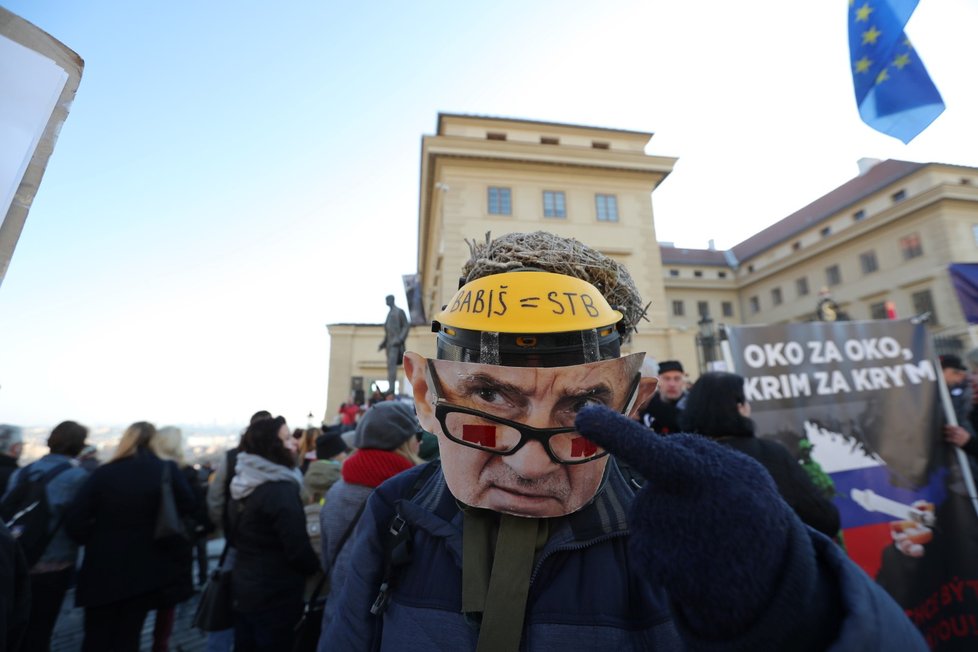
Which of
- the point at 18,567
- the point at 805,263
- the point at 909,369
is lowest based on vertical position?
the point at 18,567

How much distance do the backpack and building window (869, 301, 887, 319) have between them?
34.8 m

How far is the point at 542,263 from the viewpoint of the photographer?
1.20 metres

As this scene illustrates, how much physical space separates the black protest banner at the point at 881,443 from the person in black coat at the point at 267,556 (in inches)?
127

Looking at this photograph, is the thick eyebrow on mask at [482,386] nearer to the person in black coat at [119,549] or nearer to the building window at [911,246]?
the person in black coat at [119,549]

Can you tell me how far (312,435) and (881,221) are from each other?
3427 cm

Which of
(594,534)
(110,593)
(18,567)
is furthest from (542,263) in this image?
(110,593)

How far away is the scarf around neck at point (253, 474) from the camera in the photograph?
272 centimetres

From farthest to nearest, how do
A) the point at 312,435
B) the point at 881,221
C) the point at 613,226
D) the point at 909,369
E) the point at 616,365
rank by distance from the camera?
the point at 881,221, the point at 613,226, the point at 312,435, the point at 909,369, the point at 616,365

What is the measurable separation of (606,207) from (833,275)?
806 inches

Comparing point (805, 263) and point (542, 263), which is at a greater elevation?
point (805, 263)

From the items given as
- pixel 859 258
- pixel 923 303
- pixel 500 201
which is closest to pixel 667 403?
pixel 500 201

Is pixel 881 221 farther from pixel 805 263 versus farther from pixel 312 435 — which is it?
pixel 312 435

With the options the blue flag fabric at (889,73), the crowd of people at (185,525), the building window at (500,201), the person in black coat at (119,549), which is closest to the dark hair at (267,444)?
the crowd of people at (185,525)

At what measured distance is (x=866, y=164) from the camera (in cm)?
3203
